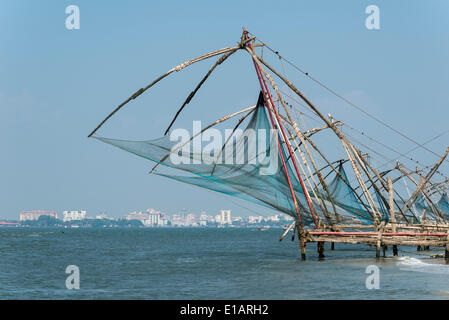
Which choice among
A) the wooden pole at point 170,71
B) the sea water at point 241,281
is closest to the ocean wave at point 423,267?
the sea water at point 241,281

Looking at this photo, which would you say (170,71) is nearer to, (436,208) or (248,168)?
(248,168)

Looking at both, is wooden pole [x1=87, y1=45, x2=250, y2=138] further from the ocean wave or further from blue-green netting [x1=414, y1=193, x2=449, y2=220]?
blue-green netting [x1=414, y1=193, x2=449, y2=220]

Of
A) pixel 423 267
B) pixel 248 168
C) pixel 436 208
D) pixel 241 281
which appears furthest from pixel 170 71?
pixel 436 208

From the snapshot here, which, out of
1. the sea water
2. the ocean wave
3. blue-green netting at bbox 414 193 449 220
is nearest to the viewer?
the sea water

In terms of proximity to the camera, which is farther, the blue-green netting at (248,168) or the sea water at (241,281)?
the blue-green netting at (248,168)

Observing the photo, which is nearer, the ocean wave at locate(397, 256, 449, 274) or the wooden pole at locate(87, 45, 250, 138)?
the wooden pole at locate(87, 45, 250, 138)

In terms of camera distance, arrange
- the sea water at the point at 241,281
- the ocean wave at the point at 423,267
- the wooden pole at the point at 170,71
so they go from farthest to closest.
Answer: the ocean wave at the point at 423,267
the wooden pole at the point at 170,71
the sea water at the point at 241,281

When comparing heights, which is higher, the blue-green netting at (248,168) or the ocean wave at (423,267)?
the blue-green netting at (248,168)

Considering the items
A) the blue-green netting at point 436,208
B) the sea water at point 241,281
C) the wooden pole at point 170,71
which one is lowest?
the sea water at point 241,281

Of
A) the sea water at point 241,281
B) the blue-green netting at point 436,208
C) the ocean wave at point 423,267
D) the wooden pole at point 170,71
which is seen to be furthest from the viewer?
the blue-green netting at point 436,208

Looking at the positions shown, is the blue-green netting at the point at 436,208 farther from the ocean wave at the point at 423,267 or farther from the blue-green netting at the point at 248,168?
the blue-green netting at the point at 248,168

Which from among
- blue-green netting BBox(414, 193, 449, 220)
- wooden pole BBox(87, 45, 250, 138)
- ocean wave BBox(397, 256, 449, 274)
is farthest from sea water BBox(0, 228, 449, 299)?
blue-green netting BBox(414, 193, 449, 220)
